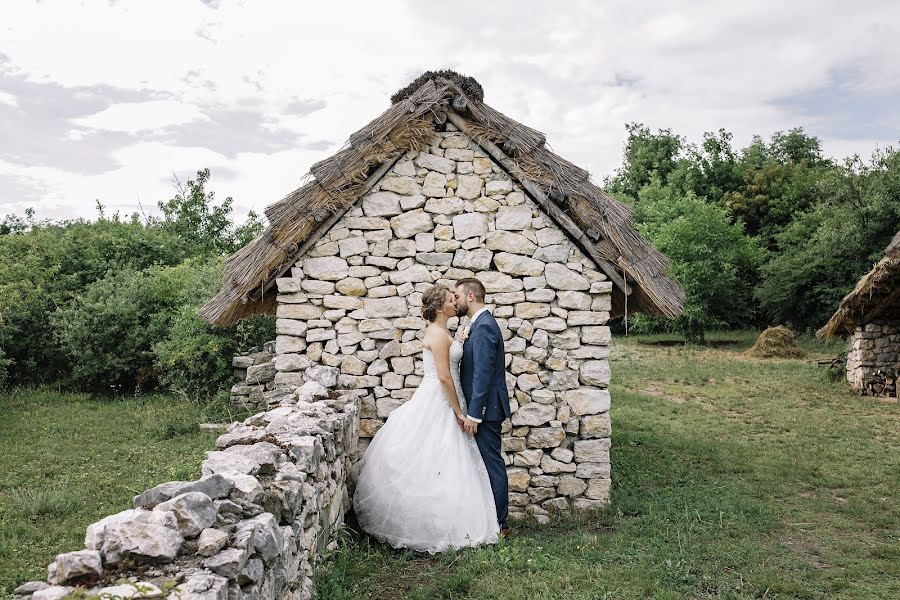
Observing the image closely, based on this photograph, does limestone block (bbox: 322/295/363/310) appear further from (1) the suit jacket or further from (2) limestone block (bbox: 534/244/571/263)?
(2) limestone block (bbox: 534/244/571/263)

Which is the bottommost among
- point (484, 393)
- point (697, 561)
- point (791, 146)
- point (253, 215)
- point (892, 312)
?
point (697, 561)

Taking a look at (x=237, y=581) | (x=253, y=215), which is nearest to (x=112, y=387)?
(x=253, y=215)

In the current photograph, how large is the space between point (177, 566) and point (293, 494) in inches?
41.1

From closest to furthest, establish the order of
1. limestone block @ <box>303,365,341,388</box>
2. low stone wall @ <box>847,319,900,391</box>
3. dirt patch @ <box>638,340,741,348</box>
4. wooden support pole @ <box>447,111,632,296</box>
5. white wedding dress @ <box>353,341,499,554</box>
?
white wedding dress @ <box>353,341,499,554</box> < limestone block @ <box>303,365,341,388</box> < wooden support pole @ <box>447,111,632,296</box> < low stone wall @ <box>847,319,900,391</box> < dirt patch @ <box>638,340,741,348</box>

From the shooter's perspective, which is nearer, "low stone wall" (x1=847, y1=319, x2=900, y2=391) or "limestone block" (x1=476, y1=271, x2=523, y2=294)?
"limestone block" (x1=476, y1=271, x2=523, y2=294)

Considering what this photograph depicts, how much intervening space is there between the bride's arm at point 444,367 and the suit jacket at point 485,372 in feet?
0.45

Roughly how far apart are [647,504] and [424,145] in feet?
14.0

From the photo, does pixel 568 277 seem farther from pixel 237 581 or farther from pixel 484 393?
pixel 237 581

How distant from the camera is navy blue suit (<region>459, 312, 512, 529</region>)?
225 inches

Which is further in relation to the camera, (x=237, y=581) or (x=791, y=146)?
(x=791, y=146)

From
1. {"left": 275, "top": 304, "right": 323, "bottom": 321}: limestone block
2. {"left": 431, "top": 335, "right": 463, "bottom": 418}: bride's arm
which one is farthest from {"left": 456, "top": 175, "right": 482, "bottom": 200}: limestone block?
{"left": 275, "top": 304, "right": 323, "bottom": 321}: limestone block

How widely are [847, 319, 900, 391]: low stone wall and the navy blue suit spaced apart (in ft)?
38.1

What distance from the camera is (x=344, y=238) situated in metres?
6.70

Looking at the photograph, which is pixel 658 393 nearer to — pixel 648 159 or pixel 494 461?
pixel 494 461
